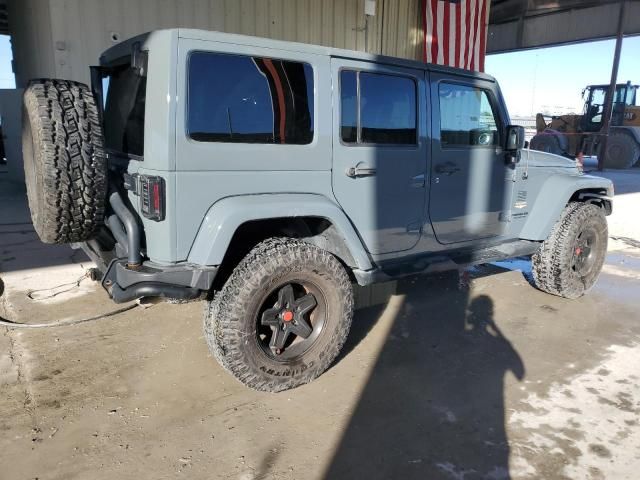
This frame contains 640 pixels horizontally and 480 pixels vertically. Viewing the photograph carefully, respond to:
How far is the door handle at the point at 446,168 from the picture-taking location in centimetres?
355

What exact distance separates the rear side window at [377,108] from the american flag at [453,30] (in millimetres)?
5854

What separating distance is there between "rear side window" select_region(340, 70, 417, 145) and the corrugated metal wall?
4.58 meters

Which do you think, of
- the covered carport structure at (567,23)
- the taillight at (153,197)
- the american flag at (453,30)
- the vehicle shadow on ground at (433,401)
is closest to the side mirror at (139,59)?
the taillight at (153,197)

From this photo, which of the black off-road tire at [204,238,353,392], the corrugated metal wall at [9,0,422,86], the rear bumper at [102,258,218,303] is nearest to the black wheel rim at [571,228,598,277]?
the black off-road tire at [204,238,353,392]

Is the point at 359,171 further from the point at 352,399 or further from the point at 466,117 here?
the point at 352,399

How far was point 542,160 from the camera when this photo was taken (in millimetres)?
4426

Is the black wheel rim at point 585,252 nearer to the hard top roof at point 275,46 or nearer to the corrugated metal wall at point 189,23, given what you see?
the hard top roof at point 275,46

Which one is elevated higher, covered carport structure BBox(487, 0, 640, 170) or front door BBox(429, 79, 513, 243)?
covered carport structure BBox(487, 0, 640, 170)

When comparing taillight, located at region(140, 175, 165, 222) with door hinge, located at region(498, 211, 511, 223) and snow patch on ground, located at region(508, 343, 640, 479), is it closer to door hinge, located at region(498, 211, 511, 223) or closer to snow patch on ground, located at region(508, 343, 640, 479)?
snow patch on ground, located at region(508, 343, 640, 479)

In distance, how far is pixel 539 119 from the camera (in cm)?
2128

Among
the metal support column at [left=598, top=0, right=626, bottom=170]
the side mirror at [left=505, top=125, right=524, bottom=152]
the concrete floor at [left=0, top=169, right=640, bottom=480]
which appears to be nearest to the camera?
the concrete floor at [left=0, top=169, right=640, bottom=480]

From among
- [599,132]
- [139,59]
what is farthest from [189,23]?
[599,132]

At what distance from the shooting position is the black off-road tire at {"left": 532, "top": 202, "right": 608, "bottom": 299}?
4445mm

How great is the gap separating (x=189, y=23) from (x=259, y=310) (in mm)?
5538
